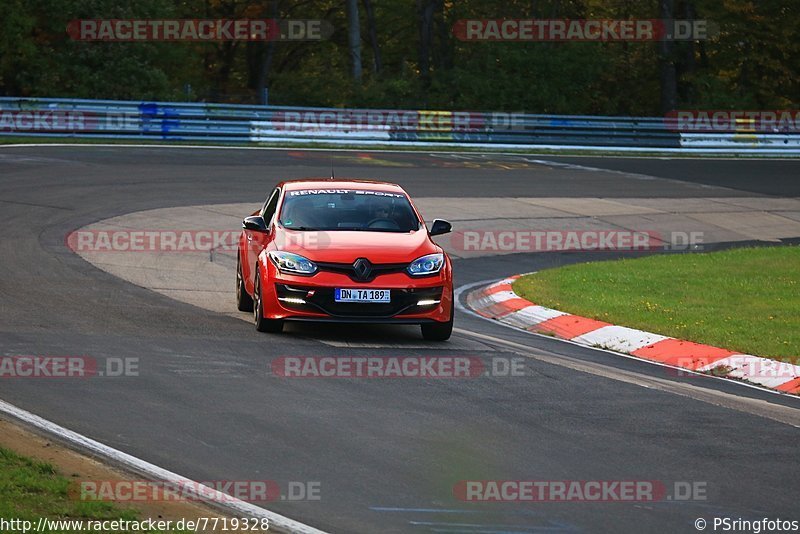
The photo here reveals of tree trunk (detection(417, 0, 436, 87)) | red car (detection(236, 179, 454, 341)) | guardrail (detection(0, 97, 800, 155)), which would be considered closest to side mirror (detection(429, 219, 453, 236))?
red car (detection(236, 179, 454, 341))

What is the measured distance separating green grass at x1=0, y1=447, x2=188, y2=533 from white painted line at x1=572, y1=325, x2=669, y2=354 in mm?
7155

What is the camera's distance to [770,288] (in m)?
16.3

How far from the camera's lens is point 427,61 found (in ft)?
182

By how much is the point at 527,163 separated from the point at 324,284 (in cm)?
2339

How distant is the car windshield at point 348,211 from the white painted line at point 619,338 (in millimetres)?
2110

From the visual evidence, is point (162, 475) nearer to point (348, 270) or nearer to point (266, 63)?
point (348, 270)

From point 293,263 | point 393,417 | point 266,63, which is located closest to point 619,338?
point 293,263

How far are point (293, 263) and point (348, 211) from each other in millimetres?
1352

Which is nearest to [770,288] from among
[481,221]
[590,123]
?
[481,221]

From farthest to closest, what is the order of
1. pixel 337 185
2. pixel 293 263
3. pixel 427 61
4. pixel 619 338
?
pixel 427 61 → pixel 337 185 → pixel 619 338 → pixel 293 263

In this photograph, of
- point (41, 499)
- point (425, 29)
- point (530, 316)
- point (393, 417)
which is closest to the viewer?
point (41, 499)

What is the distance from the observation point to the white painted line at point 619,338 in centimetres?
1275

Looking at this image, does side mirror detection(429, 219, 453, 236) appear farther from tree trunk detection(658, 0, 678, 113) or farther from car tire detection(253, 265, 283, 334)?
tree trunk detection(658, 0, 678, 113)

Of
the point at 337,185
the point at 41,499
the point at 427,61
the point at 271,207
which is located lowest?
the point at 41,499
